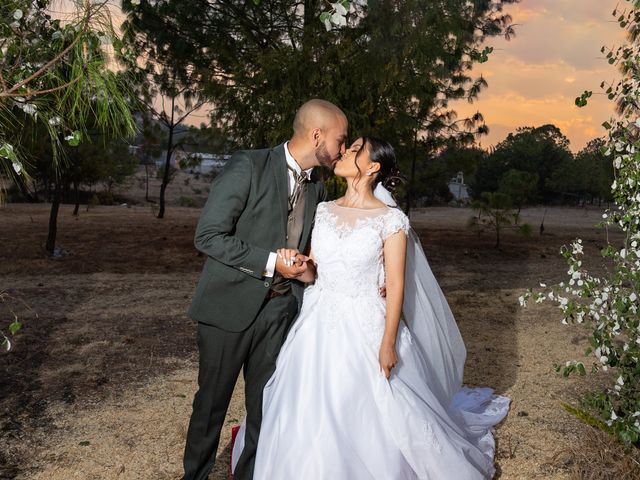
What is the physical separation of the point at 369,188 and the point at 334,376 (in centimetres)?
104

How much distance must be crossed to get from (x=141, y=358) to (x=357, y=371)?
3753 millimetres

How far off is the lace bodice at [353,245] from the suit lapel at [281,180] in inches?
10.4

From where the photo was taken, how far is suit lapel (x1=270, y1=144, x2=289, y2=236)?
3312 millimetres

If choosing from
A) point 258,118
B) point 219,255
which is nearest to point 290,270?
point 219,255

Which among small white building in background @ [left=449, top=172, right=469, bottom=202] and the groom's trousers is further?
small white building in background @ [left=449, top=172, right=469, bottom=202]

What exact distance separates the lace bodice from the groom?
0.17 meters

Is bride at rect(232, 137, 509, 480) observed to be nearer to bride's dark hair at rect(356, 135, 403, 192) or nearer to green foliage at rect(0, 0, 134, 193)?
bride's dark hair at rect(356, 135, 403, 192)

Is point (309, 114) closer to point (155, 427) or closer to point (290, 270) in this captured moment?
point (290, 270)

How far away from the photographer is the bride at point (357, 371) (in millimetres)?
3217

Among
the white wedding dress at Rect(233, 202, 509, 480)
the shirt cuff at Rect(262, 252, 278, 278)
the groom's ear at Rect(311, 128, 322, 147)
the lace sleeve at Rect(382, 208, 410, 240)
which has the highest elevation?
the groom's ear at Rect(311, 128, 322, 147)

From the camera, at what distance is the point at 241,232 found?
3312mm

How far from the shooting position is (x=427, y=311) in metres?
3.99

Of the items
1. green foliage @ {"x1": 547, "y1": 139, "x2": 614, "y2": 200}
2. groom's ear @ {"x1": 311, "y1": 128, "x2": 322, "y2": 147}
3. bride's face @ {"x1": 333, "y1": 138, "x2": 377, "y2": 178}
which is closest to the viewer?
groom's ear @ {"x1": 311, "y1": 128, "x2": 322, "y2": 147}

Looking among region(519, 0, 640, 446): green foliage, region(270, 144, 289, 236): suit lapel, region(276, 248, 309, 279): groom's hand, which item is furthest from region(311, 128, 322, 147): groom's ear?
region(519, 0, 640, 446): green foliage
